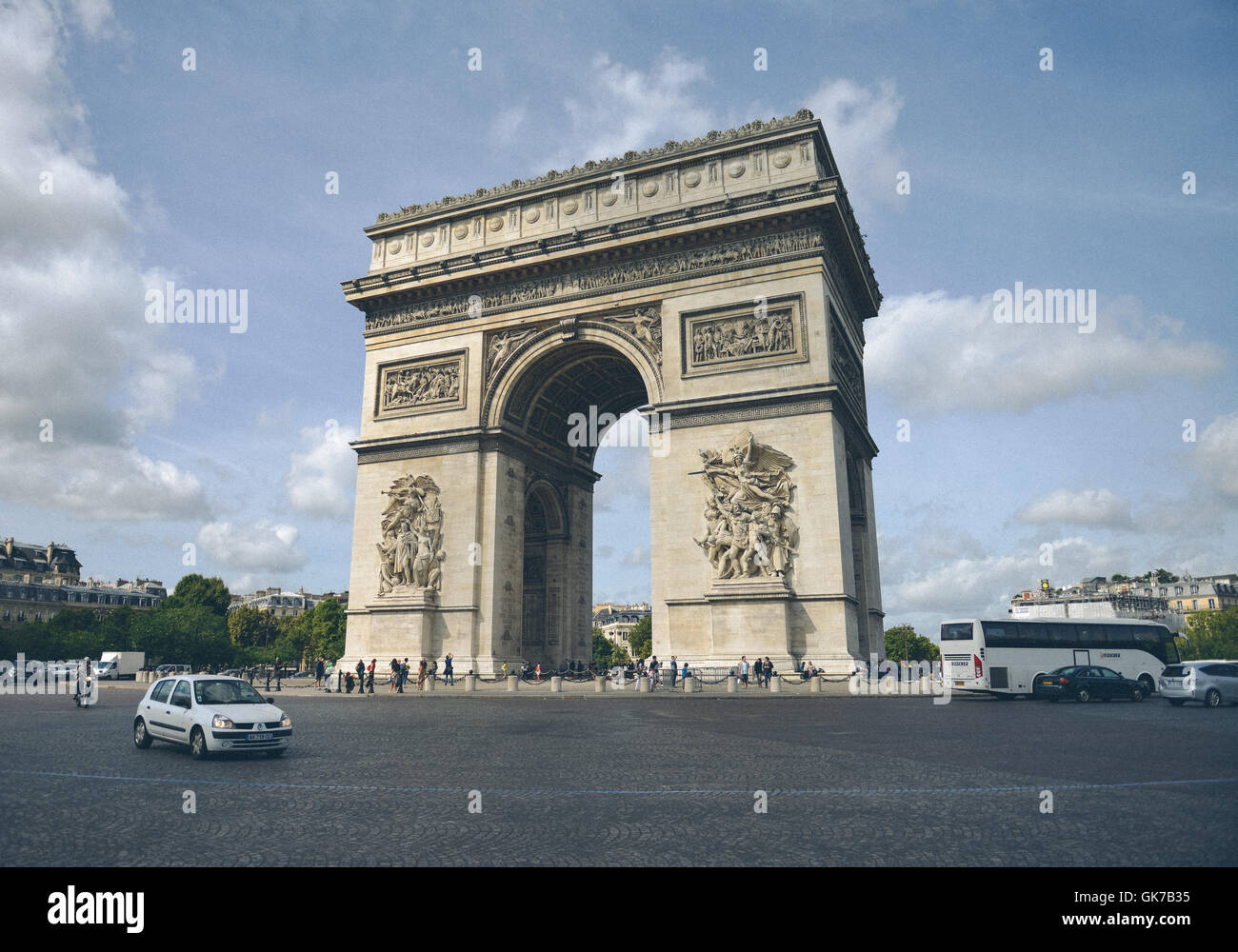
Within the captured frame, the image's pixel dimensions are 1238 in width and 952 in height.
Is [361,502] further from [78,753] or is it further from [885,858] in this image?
[885,858]

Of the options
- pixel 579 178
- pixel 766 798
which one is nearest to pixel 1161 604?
pixel 579 178

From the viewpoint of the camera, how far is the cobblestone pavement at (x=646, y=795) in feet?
18.9

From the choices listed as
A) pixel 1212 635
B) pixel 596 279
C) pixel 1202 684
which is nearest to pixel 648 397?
pixel 596 279

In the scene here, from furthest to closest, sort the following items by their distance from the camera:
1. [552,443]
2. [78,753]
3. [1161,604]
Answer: [1161,604] → [552,443] → [78,753]

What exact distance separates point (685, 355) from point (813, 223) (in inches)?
246

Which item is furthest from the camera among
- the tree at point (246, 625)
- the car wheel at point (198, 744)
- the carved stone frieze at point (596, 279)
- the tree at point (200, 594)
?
the tree at point (246, 625)

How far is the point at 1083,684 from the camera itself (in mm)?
22719

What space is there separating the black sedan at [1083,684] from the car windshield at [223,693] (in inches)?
814

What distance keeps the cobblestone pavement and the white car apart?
1.00 ft

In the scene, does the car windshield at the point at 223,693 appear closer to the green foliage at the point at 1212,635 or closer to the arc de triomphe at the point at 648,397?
the arc de triomphe at the point at 648,397

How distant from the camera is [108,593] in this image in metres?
95.9

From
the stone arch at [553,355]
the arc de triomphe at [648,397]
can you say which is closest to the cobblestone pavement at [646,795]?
the arc de triomphe at [648,397]

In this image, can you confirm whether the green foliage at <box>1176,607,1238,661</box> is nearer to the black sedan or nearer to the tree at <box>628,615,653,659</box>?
the tree at <box>628,615,653,659</box>

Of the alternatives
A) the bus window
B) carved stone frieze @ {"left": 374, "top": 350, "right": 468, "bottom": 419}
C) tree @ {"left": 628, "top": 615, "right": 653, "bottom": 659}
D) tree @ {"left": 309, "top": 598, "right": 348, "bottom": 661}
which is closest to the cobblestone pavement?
the bus window
